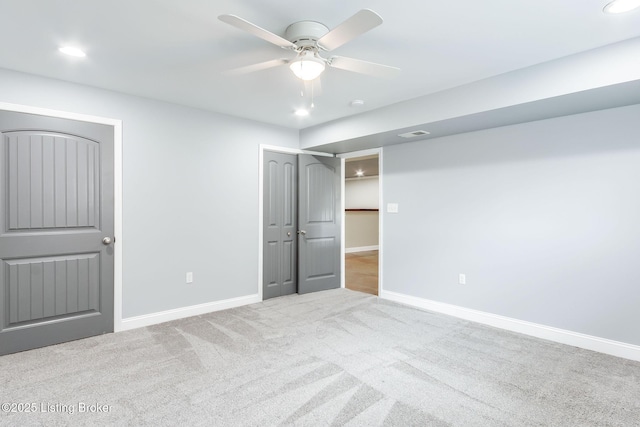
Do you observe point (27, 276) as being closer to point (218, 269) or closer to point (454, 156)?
point (218, 269)

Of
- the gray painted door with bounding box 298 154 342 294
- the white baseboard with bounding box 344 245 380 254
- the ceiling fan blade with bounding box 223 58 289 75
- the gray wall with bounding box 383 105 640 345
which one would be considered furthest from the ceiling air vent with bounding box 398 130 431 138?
the white baseboard with bounding box 344 245 380 254

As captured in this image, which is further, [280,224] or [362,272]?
[362,272]

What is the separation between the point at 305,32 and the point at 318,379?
2317mm

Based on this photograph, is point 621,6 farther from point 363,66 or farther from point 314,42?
point 314,42

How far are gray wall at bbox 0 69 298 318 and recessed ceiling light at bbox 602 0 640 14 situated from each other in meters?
3.46

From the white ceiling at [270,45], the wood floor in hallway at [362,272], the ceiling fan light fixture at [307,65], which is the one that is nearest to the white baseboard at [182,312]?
the wood floor in hallway at [362,272]

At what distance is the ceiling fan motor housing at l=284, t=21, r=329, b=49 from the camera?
200cm

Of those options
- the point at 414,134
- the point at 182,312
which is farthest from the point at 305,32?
the point at 182,312

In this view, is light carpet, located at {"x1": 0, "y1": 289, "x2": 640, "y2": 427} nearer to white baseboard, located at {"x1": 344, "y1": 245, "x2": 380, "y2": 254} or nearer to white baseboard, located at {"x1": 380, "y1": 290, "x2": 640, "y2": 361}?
white baseboard, located at {"x1": 380, "y1": 290, "x2": 640, "y2": 361}

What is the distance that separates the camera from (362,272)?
249 inches

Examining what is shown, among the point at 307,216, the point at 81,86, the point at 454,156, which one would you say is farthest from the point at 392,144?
the point at 81,86

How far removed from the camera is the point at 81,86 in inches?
121

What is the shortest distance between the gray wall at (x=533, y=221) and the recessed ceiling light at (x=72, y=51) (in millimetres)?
3426

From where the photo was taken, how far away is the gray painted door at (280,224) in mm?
4414
